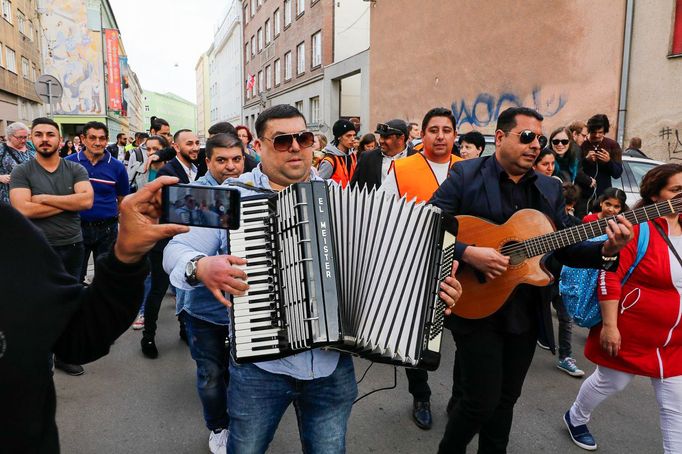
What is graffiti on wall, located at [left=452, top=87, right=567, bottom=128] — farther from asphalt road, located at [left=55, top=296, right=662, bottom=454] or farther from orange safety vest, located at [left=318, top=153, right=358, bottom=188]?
asphalt road, located at [left=55, top=296, right=662, bottom=454]

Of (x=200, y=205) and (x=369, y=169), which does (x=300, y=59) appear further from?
(x=200, y=205)

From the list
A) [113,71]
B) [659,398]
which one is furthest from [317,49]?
[113,71]

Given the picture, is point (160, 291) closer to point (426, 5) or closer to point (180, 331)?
point (180, 331)

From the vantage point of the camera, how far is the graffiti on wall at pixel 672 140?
8.58m

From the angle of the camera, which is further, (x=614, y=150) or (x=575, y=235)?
(x=614, y=150)

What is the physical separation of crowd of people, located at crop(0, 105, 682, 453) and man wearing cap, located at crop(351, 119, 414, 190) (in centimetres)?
102

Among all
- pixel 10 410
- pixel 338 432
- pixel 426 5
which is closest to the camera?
pixel 10 410

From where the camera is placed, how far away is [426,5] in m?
15.3

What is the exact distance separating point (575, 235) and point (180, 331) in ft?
13.2

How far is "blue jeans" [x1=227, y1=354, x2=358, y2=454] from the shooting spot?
1.95 meters

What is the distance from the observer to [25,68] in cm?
3256

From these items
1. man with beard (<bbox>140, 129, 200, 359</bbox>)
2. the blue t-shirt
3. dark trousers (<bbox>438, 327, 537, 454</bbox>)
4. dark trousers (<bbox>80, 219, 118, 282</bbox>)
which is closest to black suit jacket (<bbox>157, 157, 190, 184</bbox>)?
man with beard (<bbox>140, 129, 200, 359</bbox>)

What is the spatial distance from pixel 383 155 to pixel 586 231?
8.96 feet

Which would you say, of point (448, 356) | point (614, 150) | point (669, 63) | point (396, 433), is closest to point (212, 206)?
point (396, 433)
